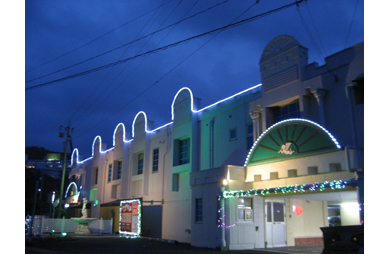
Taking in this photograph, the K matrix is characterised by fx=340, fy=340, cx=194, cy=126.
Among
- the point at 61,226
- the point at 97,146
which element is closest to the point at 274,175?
the point at 61,226

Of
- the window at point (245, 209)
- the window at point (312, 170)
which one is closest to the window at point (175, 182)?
the window at point (245, 209)

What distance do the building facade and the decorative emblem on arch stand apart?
0.04m

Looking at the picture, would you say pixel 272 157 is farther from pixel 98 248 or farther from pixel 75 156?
pixel 75 156

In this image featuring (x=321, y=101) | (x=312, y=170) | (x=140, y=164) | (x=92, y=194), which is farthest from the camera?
(x=92, y=194)

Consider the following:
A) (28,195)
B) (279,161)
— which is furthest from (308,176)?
(28,195)

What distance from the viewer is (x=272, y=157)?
14664mm

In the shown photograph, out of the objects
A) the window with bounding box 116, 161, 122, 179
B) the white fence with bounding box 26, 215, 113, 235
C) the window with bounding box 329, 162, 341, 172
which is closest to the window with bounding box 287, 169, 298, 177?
the window with bounding box 329, 162, 341, 172

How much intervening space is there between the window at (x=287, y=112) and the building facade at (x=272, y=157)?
48mm

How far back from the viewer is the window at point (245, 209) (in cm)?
1530

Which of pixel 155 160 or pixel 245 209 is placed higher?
pixel 155 160

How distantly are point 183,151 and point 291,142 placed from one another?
10105 mm

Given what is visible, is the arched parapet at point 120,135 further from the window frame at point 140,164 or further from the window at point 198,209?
the window at point 198,209

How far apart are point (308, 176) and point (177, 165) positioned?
10.1 meters

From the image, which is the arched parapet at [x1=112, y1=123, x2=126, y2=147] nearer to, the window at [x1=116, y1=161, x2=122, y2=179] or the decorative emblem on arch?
the window at [x1=116, y1=161, x2=122, y2=179]
